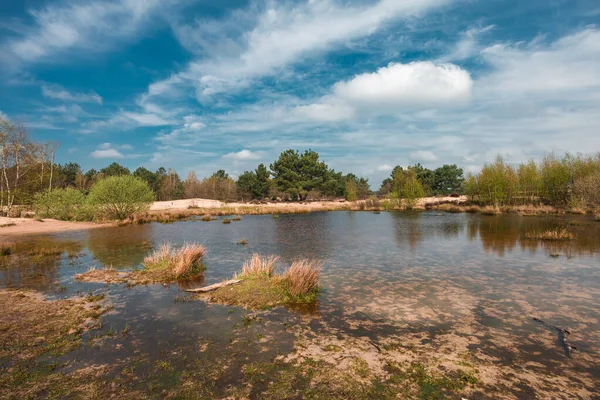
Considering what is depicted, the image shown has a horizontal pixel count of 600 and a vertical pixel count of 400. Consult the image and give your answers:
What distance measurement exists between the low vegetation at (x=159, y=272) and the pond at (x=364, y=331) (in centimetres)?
71

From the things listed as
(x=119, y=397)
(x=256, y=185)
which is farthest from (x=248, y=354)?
(x=256, y=185)

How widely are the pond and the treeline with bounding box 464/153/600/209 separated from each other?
32350mm

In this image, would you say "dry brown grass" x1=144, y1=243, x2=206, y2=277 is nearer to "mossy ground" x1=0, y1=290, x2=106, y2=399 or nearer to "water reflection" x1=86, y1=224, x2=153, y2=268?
"water reflection" x1=86, y1=224, x2=153, y2=268

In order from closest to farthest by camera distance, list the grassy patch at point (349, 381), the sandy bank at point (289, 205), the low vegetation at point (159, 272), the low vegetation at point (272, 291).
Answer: the grassy patch at point (349, 381)
the low vegetation at point (272, 291)
the low vegetation at point (159, 272)
the sandy bank at point (289, 205)

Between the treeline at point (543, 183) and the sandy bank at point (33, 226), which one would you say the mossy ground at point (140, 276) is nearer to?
the sandy bank at point (33, 226)

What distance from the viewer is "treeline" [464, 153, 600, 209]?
41.2 m

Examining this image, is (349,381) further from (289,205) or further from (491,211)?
(289,205)

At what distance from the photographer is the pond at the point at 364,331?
5738 mm

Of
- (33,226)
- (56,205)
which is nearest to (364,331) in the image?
(33,226)

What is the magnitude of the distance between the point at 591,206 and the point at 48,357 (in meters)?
54.5

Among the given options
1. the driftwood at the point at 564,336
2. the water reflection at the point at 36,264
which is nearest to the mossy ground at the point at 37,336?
the water reflection at the point at 36,264

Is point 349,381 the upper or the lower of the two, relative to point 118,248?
lower

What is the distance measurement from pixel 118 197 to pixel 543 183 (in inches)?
2307

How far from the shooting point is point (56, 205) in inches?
1549
